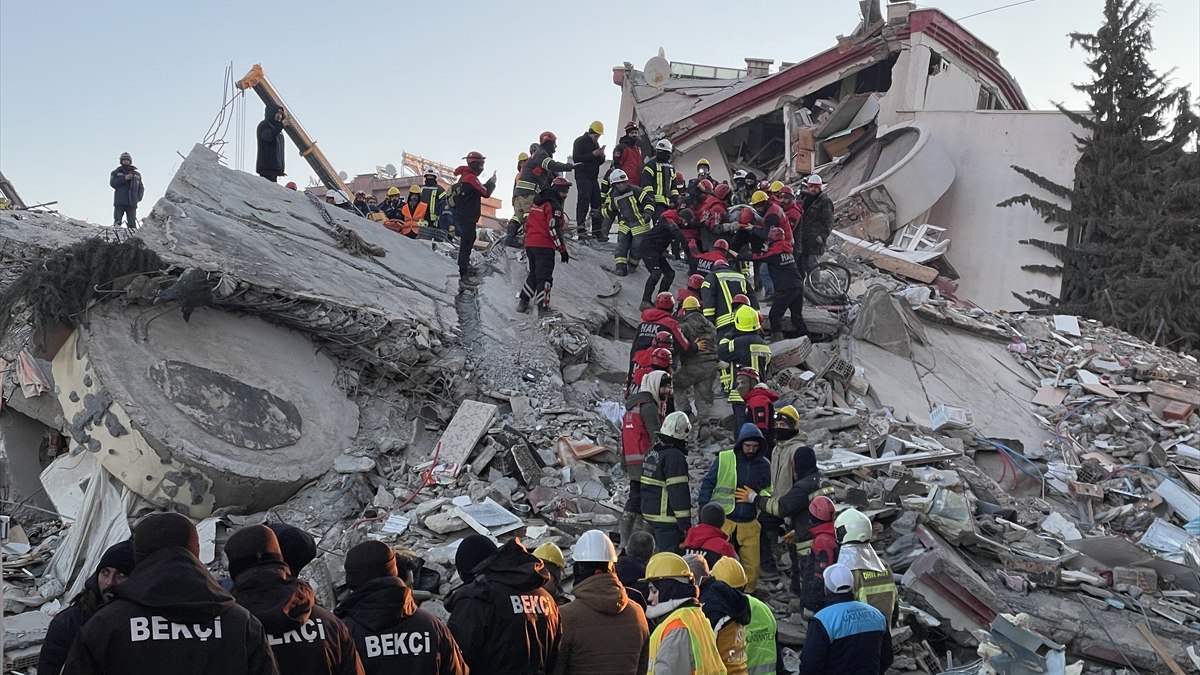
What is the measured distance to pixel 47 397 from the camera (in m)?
10.0

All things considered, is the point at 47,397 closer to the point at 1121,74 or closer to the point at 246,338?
the point at 246,338

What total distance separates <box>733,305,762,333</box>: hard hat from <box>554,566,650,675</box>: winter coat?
19.0 ft

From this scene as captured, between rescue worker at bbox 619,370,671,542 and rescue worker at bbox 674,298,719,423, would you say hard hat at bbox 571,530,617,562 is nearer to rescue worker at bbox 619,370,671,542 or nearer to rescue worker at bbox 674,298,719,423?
rescue worker at bbox 619,370,671,542

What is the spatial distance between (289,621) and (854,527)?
3978mm

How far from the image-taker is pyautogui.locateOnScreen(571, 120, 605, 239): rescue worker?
15102 millimetres

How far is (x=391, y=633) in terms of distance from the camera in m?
4.18

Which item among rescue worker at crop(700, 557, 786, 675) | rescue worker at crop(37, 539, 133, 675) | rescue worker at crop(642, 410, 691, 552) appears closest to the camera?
rescue worker at crop(37, 539, 133, 675)

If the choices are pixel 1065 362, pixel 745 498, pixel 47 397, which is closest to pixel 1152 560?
pixel 745 498

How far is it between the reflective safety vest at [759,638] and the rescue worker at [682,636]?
538 mm

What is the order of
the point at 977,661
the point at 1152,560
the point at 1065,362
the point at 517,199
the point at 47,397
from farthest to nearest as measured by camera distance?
the point at 1065,362 → the point at 517,199 → the point at 47,397 → the point at 1152,560 → the point at 977,661

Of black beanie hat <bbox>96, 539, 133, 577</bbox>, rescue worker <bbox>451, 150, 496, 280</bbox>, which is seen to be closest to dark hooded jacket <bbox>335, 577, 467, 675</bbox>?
black beanie hat <bbox>96, 539, 133, 577</bbox>

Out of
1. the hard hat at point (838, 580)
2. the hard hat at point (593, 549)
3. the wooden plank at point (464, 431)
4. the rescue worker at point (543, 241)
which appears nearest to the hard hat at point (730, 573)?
the hard hat at point (838, 580)

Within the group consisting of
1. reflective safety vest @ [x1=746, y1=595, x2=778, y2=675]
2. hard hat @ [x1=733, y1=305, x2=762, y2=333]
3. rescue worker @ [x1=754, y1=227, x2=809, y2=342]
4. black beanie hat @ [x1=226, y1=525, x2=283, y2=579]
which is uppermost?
rescue worker @ [x1=754, y1=227, x2=809, y2=342]

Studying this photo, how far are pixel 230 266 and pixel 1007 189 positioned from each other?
59.8 feet
